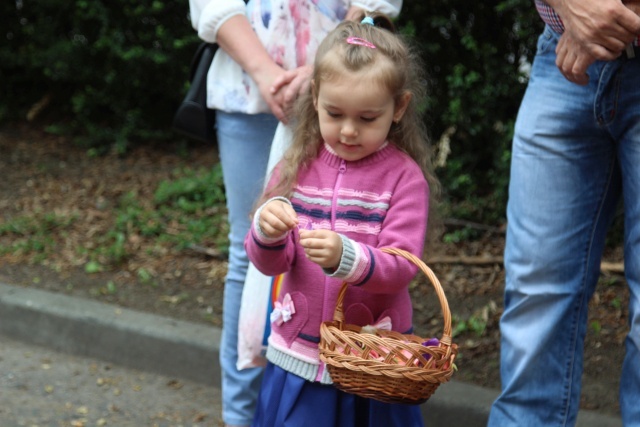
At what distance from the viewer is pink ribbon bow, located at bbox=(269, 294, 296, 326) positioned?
2.64 meters

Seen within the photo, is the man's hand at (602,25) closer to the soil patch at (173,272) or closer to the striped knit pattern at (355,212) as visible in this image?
the striped knit pattern at (355,212)

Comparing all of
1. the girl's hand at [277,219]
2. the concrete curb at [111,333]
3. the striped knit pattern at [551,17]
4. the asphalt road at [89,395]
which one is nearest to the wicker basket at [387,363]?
the girl's hand at [277,219]

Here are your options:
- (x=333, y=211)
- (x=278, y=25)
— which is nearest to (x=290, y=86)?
(x=278, y=25)

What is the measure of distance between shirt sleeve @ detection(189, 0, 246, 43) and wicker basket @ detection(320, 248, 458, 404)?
1055mm

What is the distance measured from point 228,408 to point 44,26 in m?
4.67

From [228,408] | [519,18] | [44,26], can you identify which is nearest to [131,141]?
[44,26]

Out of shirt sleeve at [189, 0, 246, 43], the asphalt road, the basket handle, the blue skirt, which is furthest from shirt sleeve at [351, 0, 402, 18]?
the asphalt road

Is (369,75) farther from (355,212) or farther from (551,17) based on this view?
(551,17)

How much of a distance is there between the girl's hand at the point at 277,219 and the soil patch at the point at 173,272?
601 millimetres

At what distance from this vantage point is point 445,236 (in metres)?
5.27

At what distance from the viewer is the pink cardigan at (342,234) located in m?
2.54

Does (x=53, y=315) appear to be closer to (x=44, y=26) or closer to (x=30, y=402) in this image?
(x=30, y=402)

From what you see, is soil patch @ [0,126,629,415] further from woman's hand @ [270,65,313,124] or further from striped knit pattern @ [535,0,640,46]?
striped knit pattern @ [535,0,640,46]

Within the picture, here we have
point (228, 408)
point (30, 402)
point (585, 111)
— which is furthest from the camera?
point (30, 402)
